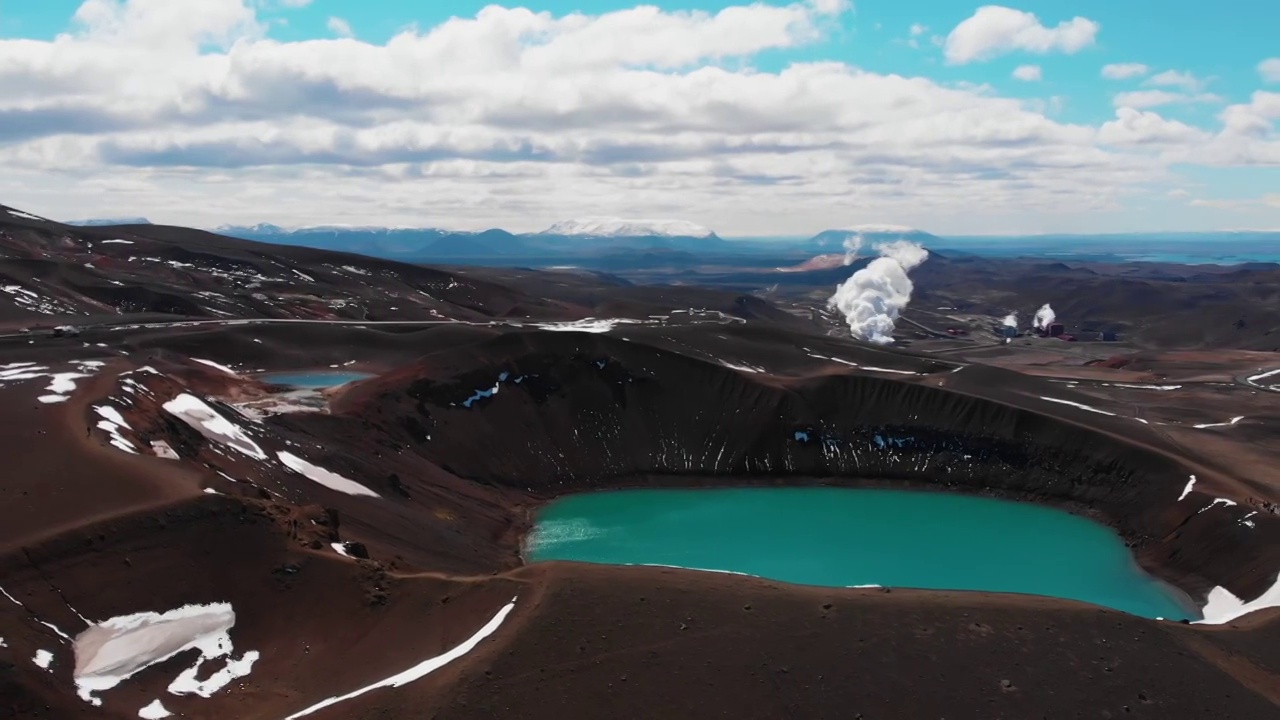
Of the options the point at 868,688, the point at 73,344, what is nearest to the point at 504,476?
the point at 73,344

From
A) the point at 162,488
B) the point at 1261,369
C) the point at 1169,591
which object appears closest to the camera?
the point at 162,488

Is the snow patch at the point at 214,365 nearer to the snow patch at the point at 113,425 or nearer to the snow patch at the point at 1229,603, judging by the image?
the snow patch at the point at 113,425

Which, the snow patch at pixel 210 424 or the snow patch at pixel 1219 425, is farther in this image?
the snow patch at pixel 1219 425

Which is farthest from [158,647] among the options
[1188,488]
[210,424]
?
[1188,488]

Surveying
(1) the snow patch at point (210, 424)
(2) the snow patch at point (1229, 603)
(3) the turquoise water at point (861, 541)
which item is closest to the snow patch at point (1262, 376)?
(3) the turquoise water at point (861, 541)

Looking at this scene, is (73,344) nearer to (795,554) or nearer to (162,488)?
(162,488)

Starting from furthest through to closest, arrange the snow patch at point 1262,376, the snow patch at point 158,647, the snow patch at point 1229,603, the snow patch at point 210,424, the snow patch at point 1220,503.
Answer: the snow patch at point 1262,376, the snow patch at point 1220,503, the snow patch at point 210,424, the snow patch at point 1229,603, the snow patch at point 158,647

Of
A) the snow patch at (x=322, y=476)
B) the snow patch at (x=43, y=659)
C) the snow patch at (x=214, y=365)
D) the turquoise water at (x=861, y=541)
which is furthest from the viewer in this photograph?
the snow patch at (x=214, y=365)
